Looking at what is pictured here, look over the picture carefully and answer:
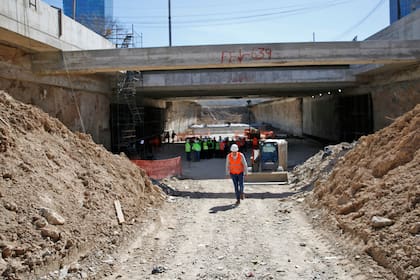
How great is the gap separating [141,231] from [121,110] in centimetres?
1718

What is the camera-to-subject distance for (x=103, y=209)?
7855mm

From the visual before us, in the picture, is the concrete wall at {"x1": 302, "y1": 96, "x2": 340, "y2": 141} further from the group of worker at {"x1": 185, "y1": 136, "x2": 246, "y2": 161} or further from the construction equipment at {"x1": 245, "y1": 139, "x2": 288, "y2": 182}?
the construction equipment at {"x1": 245, "y1": 139, "x2": 288, "y2": 182}

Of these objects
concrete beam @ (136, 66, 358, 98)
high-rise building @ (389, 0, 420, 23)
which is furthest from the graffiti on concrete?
high-rise building @ (389, 0, 420, 23)

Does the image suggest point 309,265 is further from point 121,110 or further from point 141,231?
point 121,110

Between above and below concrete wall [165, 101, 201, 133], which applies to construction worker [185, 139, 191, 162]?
below

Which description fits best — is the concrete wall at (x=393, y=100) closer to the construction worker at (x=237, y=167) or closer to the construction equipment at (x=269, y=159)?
the construction equipment at (x=269, y=159)

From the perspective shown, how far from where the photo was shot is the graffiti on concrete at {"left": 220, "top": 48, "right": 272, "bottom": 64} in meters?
15.3

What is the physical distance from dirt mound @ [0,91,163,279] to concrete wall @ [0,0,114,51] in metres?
4.34

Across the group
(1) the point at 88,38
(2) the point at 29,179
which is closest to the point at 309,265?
(2) the point at 29,179

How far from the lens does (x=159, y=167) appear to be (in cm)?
1600

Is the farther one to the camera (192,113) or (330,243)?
(192,113)

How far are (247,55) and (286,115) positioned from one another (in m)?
42.1

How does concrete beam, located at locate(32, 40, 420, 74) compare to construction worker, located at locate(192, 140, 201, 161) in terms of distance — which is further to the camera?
construction worker, located at locate(192, 140, 201, 161)

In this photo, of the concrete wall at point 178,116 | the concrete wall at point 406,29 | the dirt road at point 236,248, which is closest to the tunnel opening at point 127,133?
the dirt road at point 236,248
